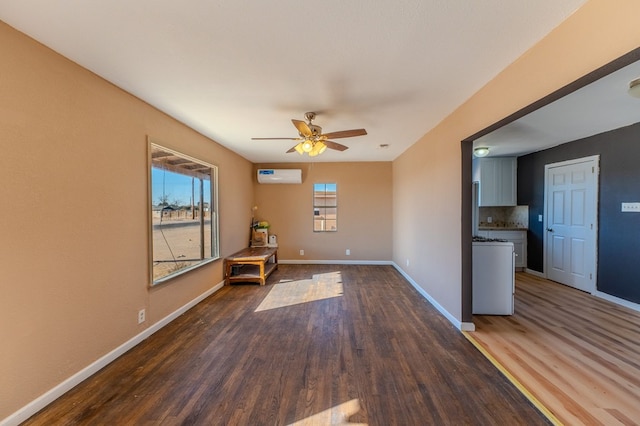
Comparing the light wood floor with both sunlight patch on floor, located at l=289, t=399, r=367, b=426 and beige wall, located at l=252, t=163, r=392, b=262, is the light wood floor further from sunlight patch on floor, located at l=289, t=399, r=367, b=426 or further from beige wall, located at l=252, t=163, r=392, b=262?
beige wall, located at l=252, t=163, r=392, b=262

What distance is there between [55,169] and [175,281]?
5.90ft

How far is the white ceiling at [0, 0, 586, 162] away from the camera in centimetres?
144

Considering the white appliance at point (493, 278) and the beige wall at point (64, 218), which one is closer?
the beige wall at point (64, 218)

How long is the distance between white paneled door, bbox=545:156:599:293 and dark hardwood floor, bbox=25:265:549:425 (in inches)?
114

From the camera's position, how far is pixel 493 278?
123 inches

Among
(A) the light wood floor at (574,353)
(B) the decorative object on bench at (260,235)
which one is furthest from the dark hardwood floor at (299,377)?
(B) the decorative object on bench at (260,235)

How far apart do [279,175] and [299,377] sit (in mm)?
4638

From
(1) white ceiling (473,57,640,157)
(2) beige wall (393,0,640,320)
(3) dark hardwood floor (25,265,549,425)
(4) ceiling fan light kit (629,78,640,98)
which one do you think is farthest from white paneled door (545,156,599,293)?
(3) dark hardwood floor (25,265,549,425)

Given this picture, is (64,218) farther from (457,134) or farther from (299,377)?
(457,134)

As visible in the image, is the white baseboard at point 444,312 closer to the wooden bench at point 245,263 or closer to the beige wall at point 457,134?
the beige wall at point 457,134

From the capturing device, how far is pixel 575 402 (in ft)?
5.77

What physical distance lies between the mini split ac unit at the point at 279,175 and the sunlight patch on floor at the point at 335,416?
4867mm

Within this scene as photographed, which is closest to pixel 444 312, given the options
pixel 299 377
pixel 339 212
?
pixel 299 377

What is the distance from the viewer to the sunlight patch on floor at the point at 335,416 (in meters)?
1.60
